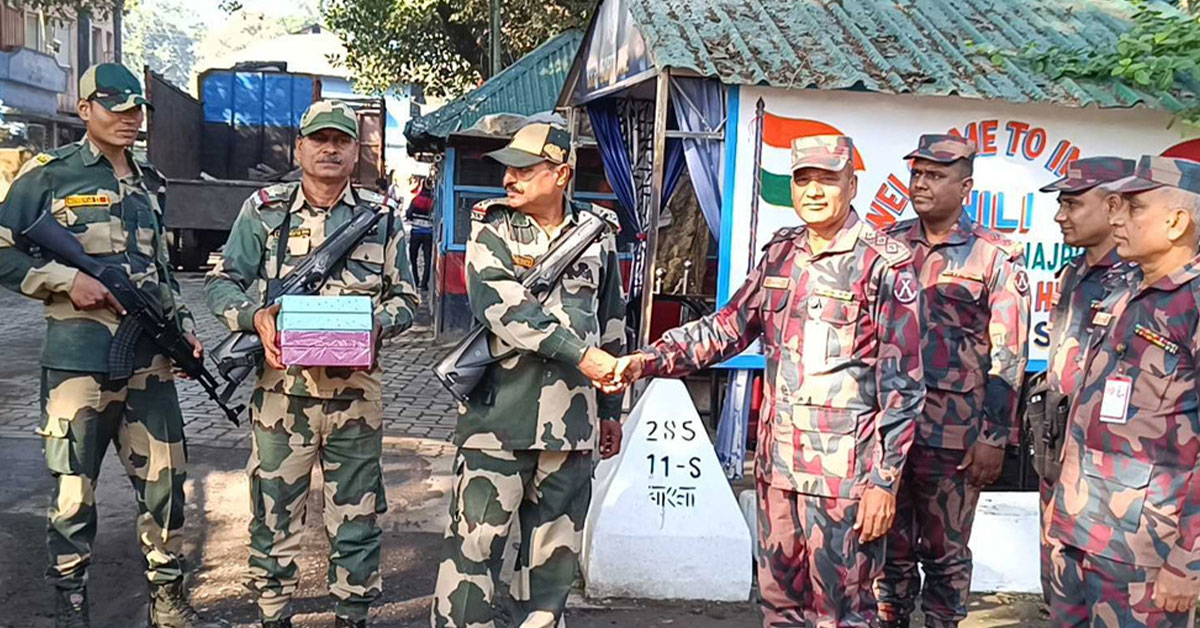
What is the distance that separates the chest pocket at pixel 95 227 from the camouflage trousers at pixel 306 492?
77 cm

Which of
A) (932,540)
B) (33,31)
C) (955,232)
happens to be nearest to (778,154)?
(955,232)

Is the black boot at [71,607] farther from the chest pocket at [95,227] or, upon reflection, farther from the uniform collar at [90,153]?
the uniform collar at [90,153]

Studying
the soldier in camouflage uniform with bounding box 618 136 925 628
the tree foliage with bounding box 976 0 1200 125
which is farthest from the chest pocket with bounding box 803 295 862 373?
the tree foliage with bounding box 976 0 1200 125

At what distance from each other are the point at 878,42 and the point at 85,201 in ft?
16.2

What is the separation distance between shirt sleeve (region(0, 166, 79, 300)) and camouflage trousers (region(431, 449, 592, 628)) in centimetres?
157

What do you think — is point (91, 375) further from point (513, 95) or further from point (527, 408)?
point (513, 95)

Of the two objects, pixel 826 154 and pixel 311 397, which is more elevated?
pixel 826 154

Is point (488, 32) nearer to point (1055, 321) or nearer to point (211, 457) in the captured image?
point (211, 457)

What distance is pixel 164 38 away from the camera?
128 meters

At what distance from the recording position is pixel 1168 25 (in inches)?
249

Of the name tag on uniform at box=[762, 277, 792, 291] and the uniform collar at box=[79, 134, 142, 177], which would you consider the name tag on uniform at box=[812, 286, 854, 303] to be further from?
the uniform collar at box=[79, 134, 142, 177]

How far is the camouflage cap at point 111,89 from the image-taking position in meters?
3.55

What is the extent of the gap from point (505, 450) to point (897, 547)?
5.49ft

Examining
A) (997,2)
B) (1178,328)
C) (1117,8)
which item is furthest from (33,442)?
(1117,8)
